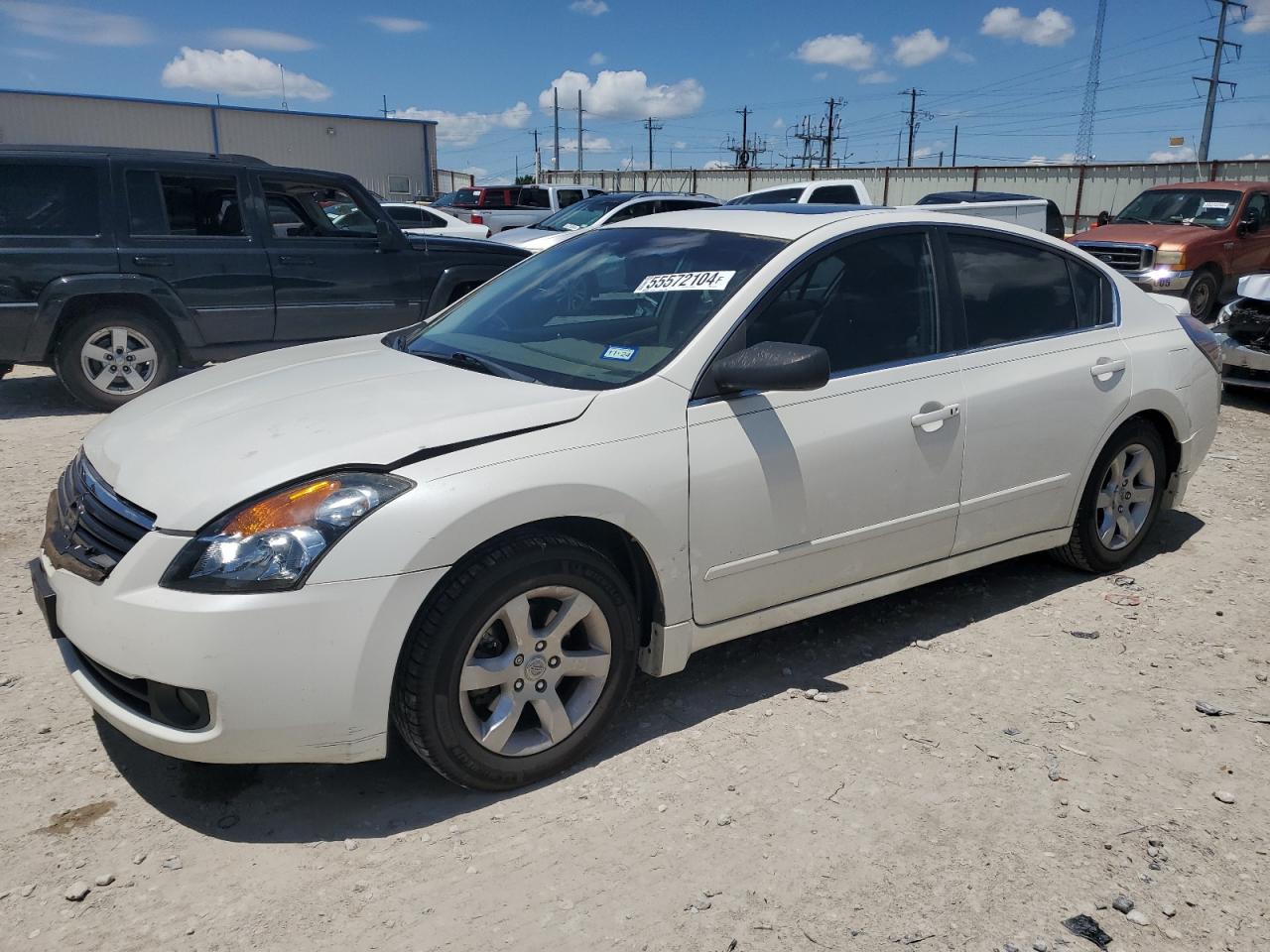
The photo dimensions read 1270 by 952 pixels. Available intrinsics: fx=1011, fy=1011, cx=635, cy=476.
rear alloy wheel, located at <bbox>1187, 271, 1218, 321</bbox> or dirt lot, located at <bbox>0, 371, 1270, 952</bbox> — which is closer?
dirt lot, located at <bbox>0, 371, 1270, 952</bbox>

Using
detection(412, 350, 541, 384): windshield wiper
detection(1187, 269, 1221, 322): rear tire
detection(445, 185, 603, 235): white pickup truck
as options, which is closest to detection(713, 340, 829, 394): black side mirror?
detection(412, 350, 541, 384): windshield wiper

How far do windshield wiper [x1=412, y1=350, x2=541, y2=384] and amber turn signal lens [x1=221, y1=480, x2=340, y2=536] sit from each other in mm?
841

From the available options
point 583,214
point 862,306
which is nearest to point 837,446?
point 862,306

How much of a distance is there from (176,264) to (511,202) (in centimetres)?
1836

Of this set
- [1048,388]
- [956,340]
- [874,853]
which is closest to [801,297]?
[956,340]

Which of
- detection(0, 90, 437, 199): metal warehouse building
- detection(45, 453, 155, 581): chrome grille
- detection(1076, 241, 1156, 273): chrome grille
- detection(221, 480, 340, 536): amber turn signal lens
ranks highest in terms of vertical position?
detection(0, 90, 437, 199): metal warehouse building

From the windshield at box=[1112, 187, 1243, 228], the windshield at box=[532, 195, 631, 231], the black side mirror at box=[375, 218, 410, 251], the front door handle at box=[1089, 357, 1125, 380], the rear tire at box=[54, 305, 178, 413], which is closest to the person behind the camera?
the front door handle at box=[1089, 357, 1125, 380]

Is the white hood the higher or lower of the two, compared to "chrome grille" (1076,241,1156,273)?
lower

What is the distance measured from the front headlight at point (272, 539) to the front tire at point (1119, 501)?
3.26 meters

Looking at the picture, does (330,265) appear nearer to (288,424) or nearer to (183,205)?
(183,205)

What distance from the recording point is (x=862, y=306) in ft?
12.2

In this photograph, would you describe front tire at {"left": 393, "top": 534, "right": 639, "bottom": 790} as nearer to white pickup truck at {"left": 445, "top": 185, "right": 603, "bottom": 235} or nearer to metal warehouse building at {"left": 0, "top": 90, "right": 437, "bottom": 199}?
white pickup truck at {"left": 445, "top": 185, "right": 603, "bottom": 235}

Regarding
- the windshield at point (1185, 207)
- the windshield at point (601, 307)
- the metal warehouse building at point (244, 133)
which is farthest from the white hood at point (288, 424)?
the metal warehouse building at point (244, 133)

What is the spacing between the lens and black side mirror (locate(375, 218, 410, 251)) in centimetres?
859
